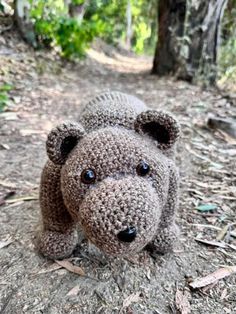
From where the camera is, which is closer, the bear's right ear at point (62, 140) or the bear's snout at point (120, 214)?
the bear's snout at point (120, 214)

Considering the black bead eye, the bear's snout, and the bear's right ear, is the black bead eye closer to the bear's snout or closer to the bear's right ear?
the bear's snout

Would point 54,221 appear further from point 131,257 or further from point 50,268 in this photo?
point 131,257

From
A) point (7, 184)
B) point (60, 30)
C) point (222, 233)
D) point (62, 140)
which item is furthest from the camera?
point (60, 30)

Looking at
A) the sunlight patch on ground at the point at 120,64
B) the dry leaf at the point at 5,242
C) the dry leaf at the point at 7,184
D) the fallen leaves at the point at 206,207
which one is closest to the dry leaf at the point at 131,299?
the dry leaf at the point at 5,242

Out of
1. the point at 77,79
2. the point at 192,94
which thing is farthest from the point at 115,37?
the point at 192,94

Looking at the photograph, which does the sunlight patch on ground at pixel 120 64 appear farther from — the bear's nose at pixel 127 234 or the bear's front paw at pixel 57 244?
the bear's nose at pixel 127 234

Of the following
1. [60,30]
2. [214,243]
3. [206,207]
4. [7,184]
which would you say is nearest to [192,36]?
[60,30]

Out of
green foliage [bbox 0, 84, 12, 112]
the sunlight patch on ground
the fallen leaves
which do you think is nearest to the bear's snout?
the fallen leaves
